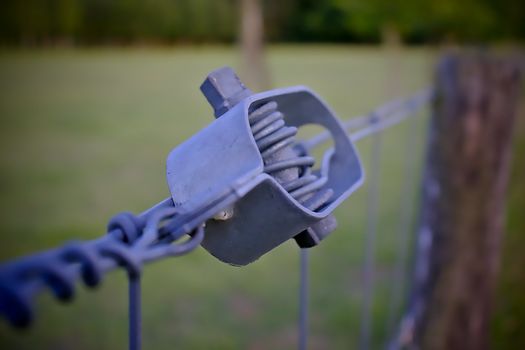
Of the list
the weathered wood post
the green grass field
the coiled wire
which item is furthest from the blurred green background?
the weathered wood post

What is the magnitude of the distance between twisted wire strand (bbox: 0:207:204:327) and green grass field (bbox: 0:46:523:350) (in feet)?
0.17

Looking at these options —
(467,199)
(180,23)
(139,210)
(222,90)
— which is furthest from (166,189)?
(180,23)

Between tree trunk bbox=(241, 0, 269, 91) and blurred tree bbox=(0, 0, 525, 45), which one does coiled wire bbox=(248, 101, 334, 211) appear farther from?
blurred tree bbox=(0, 0, 525, 45)

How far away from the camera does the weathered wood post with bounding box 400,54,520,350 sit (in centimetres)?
96

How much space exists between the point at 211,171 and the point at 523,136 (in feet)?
→ 12.4

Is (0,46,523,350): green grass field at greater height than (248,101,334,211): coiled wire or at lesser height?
lesser

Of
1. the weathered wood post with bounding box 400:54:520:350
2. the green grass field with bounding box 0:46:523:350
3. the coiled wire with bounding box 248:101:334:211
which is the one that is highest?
the coiled wire with bounding box 248:101:334:211

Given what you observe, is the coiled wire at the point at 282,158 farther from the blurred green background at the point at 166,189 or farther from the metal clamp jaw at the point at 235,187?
the blurred green background at the point at 166,189

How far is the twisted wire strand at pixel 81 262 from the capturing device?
0.18 metres

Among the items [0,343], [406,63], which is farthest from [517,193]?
[406,63]

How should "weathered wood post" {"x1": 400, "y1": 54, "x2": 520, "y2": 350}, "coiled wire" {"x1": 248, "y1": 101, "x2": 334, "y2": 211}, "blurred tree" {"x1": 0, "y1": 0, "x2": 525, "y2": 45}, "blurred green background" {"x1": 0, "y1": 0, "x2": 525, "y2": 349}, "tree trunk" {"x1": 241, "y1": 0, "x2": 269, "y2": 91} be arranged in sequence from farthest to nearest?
"blurred tree" {"x1": 0, "y1": 0, "x2": 525, "y2": 45}, "tree trunk" {"x1": 241, "y1": 0, "x2": 269, "y2": 91}, "blurred green background" {"x1": 0, "y1": 0, "x2": 525, "y2": 349}, "weathered wood post" {"x1": 400, "y1": 54, "x2": 520, "y2": 350}, "coiled wire" {"x1": 248, "y1": 101, "x2": 334, "y2": 211}

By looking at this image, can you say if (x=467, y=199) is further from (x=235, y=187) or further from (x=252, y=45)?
→ (x=252, y=45)

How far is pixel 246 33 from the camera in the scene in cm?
886

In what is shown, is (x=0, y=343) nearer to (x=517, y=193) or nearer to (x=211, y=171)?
(x=211, y=171)
